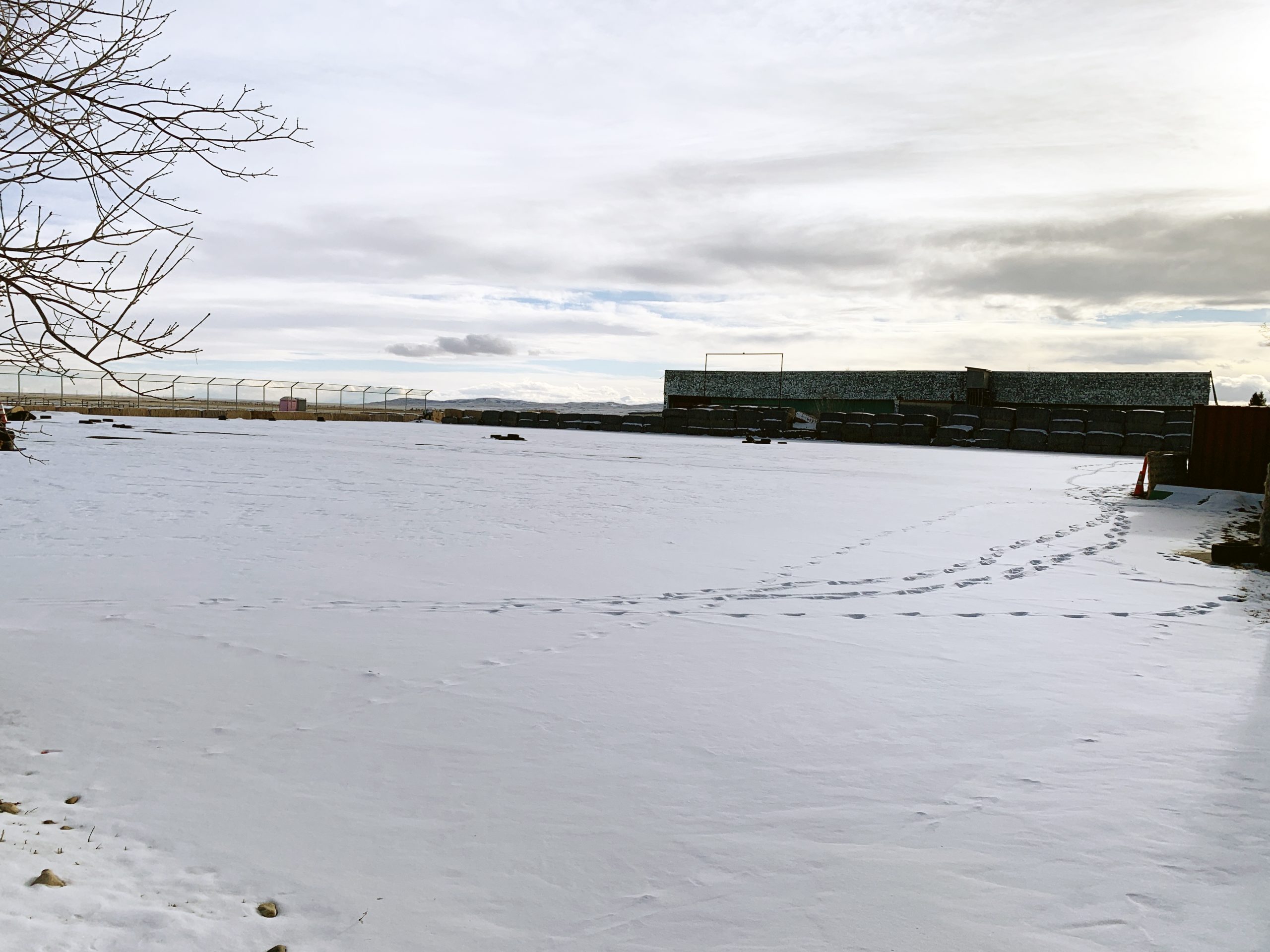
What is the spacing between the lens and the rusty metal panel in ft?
52.0

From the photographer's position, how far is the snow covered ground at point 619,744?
278 centimetres

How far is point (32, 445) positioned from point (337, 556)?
14.6 m

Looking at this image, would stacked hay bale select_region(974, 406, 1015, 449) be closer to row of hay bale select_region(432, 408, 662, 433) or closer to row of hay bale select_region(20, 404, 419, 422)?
row of hay bale select_region(432, 408, 662, 433)

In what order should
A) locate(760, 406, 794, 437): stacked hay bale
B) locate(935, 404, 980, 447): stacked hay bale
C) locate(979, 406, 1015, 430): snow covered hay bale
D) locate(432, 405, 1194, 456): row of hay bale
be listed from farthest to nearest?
1. locate(760, 406, 794, 437): stacked hay bale
2. locate(979, 406, 1015, 430): snow covered hay bale
3. locate(935, 404, 980, 447): stacked hay bale
4. locate(432, 405, 1194, 456): row of hay bale

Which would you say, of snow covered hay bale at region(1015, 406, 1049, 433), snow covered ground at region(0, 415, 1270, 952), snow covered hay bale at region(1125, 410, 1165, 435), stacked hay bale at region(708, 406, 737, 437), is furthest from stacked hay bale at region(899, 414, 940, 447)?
snow covered ground at region(0, 415, 1270, 952)

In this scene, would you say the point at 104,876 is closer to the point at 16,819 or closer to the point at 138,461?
the point at 16,819

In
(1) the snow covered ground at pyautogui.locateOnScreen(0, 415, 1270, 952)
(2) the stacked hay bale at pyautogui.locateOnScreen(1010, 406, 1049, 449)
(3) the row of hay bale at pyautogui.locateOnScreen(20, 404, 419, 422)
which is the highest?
(2) the stacked hay bale at pyautogui.locateOnScreen(1010, 406, 1049, 449)

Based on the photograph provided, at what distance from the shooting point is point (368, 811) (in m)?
3.37

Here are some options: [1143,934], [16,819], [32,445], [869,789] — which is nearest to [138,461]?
[32,445]

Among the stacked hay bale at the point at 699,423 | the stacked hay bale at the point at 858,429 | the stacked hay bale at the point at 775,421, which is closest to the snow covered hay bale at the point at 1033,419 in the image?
the stacked hay bale at the point at 858,429

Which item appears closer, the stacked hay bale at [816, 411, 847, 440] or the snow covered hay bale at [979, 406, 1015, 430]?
the snow covered hay bale at [979, 406, 1015, 430]

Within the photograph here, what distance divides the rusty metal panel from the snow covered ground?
8592 mm

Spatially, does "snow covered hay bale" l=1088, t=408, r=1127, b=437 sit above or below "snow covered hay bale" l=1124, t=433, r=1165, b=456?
above

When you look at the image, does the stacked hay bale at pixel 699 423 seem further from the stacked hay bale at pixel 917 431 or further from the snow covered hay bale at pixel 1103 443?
the snow covered hay bale at pixel 1103 443
